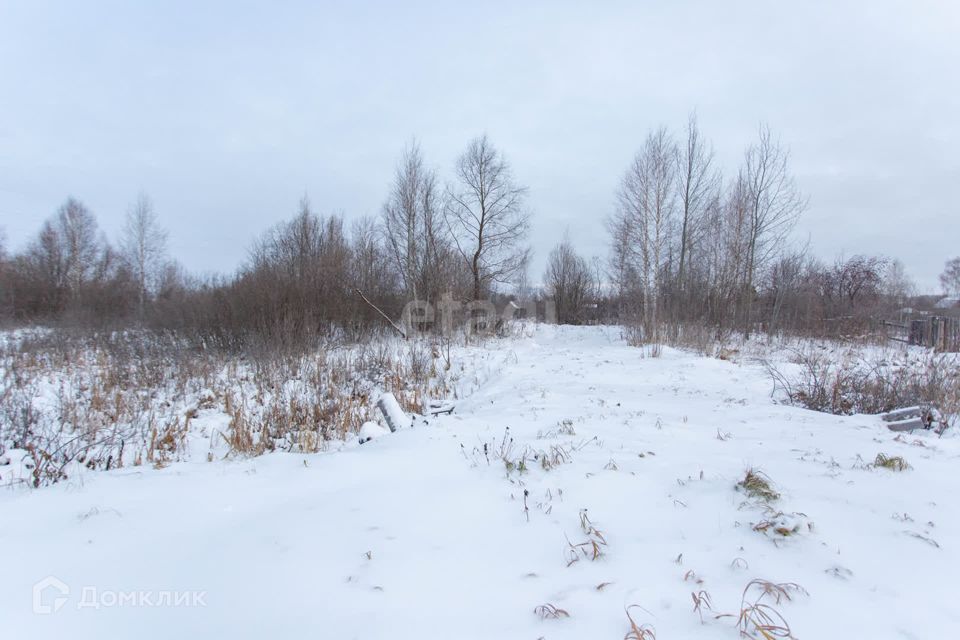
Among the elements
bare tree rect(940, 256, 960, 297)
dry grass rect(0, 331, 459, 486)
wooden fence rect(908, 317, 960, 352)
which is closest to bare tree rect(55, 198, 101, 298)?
dry grass rect(0, 331, 459, 486)

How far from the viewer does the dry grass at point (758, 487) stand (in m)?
2.37

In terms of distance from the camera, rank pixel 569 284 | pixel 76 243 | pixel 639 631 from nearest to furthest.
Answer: pixel 639 631, pixel 76 243, pixel 569 284

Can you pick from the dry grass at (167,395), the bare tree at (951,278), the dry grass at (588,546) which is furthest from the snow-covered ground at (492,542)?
the bare tree at (951,278)

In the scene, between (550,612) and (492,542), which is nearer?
(550,612)

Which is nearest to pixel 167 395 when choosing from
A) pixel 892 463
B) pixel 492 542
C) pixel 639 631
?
pixel 492 542

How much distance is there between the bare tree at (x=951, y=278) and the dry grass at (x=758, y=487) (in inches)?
3164

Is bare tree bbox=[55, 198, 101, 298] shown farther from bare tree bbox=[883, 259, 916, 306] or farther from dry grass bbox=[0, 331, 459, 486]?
bare tree bbox=[883, 259, 916, 306]

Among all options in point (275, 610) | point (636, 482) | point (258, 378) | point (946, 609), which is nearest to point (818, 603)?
point (946, 609)

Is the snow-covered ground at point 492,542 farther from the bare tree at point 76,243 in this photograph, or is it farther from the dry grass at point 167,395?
the bare tree at point 76,243

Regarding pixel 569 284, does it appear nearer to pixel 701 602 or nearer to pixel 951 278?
pixel 701 602

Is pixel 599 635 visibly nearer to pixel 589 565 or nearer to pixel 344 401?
pixel 589 565

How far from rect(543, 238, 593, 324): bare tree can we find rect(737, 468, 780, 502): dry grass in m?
30.7

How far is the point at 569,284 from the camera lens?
35.1 metres

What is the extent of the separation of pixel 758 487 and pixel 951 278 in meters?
86.8
